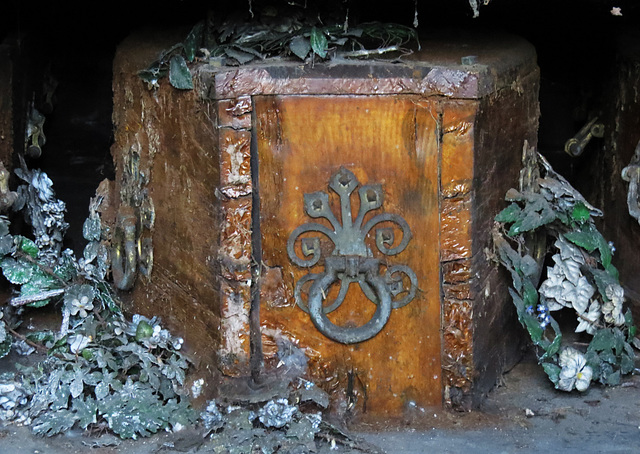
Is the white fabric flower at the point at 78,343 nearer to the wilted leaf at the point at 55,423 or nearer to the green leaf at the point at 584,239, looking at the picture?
the wilted leaf at the point at 55,423

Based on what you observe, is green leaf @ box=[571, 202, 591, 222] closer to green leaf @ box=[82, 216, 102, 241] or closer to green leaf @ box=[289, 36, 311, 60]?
green leaf @ box=[289, 36, 311, 60]

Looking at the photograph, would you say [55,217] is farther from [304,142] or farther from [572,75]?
[572,75]

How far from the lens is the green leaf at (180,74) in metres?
2.91

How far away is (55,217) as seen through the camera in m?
3.66

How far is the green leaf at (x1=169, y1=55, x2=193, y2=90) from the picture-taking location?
9.55ft

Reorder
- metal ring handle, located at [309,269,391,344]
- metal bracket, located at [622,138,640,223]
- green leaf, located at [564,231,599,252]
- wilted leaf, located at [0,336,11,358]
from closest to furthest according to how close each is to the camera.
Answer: metal ring handle, located at [309,269,391,344]
green leaf, located at [564,231,599,252]
wilted leaf, located at [0,336,11,358]
metal bracket, located at [622,138,640,223]

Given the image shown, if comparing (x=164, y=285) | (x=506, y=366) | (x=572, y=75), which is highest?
(x=572, y=75)

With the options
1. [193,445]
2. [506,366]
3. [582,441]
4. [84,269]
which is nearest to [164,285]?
[84,269]

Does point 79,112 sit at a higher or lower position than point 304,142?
Result: lower

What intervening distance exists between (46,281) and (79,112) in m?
0.80

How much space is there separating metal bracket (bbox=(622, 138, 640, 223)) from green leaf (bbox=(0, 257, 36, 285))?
1.67m

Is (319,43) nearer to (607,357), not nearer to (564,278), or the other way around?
(564,278)

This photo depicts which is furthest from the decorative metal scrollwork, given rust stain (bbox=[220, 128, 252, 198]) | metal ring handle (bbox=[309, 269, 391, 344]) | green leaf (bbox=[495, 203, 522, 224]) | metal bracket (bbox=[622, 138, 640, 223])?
metal bracket (bbox=[622, 138, 640, 223])

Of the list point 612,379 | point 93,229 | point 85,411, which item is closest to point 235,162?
point 85,411
